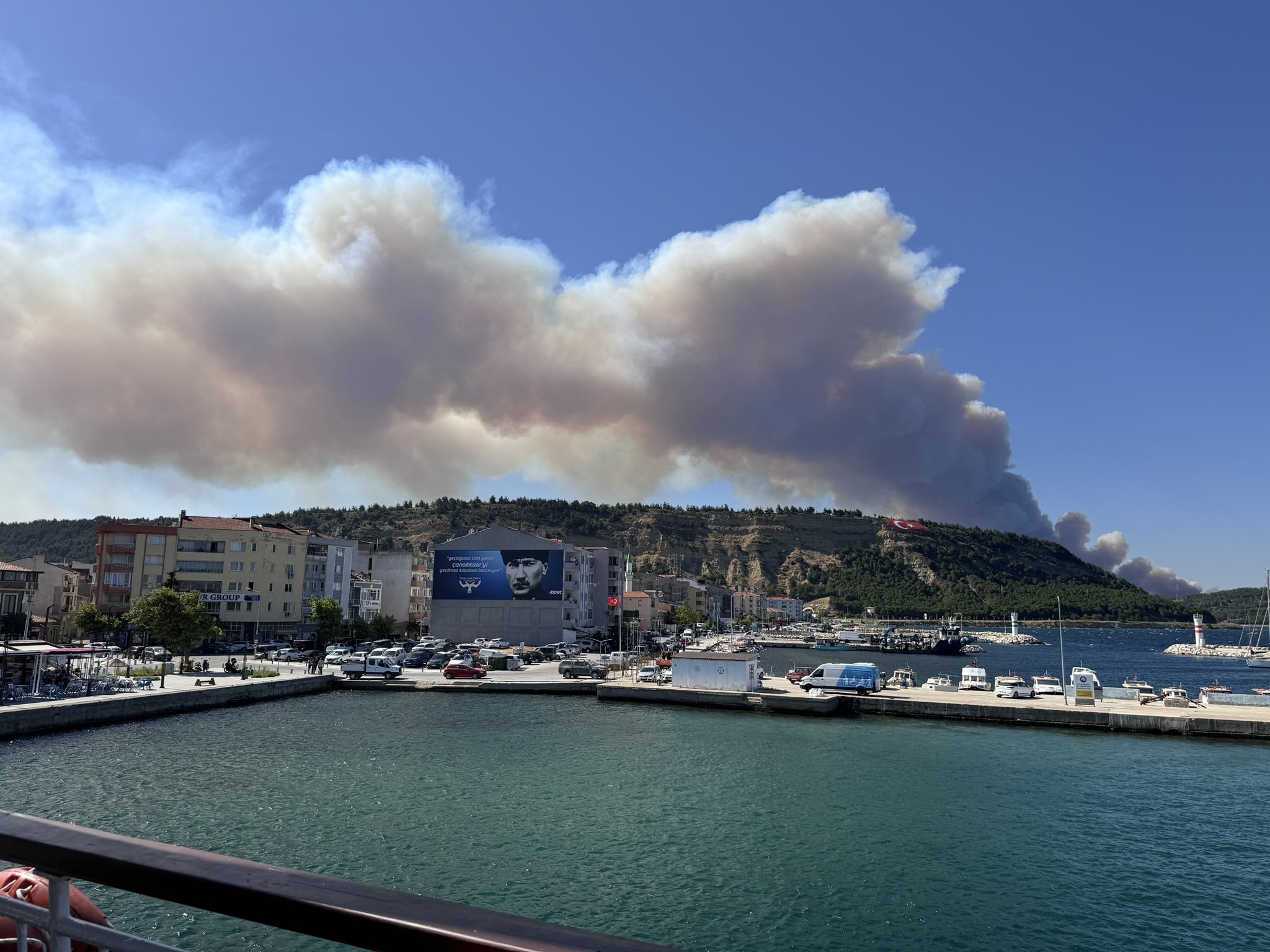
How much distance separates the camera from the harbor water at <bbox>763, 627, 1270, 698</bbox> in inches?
4144

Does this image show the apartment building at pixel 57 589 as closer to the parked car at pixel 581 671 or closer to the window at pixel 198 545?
the window at pixel 198 545

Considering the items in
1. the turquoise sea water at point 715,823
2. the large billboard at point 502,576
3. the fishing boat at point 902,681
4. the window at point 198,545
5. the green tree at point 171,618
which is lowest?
the turquoise sea water at point 715,823

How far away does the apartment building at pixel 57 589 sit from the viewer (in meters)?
101

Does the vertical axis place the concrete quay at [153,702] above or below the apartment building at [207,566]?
below

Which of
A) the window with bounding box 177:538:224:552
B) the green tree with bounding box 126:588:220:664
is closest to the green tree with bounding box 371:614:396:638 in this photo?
the window with bounding box 177:538:224:552

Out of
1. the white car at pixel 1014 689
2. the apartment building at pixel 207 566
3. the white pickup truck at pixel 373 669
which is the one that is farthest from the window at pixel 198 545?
the white car at pixel 1014 689

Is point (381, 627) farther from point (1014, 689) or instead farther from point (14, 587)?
point (1014, 689)

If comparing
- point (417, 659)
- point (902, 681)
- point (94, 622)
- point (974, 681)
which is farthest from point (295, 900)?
point (94, 622)

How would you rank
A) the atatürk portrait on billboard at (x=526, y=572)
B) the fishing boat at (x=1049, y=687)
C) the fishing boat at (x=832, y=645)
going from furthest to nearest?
1. the fishing boat at (x=832, y=645)
2. the atatürk portrait on billboard at (x=526, y=572)
3. the fishing boat at (x=1049, y=687)

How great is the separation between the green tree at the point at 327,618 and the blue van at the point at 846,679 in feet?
167

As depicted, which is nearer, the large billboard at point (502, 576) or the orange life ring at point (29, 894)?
the orange life ring at point (29, 894)

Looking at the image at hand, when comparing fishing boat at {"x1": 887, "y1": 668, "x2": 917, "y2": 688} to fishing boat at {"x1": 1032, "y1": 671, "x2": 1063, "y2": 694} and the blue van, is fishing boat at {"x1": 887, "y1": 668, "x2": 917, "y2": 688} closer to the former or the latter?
the blue van

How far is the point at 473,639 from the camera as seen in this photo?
325 ft

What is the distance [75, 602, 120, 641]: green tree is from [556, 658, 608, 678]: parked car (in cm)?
4353
